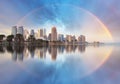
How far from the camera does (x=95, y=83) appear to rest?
39.1ft

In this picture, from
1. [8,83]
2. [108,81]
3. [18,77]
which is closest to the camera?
[8,83]

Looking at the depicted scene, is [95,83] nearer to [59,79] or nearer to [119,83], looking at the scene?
[119,83]

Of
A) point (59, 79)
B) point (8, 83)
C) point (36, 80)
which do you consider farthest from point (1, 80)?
point (59, 79)

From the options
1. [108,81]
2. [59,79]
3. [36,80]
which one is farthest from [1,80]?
[108,81]

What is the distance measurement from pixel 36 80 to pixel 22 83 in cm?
105

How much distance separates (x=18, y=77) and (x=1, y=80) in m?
1.33

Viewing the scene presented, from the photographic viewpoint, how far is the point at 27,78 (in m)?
13.0

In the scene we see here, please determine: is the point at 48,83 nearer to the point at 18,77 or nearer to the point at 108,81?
the point at 18,77

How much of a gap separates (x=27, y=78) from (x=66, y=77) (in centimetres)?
208

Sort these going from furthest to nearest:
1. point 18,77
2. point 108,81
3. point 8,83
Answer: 1. point 18,77
2. point 108,81
3. point 8,83

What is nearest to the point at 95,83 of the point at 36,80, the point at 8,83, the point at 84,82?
the point at 84,82

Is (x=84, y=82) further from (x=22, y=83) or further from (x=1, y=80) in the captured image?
(x=1, y=80)

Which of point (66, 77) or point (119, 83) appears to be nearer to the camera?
point (119, 83)

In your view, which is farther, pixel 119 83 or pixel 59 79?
pixel 59 79
